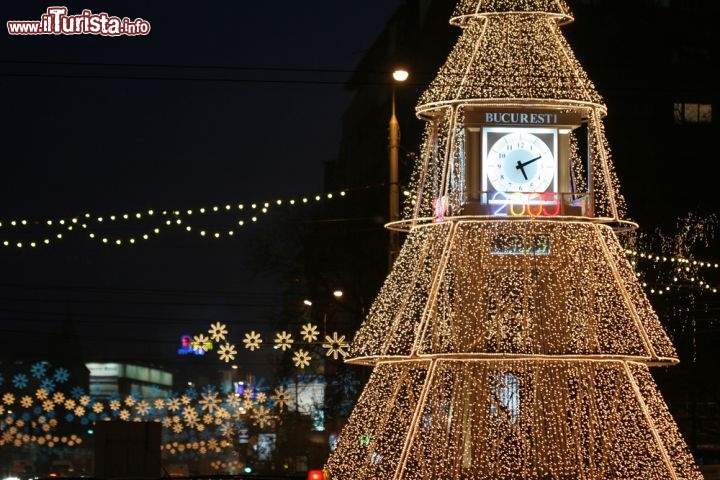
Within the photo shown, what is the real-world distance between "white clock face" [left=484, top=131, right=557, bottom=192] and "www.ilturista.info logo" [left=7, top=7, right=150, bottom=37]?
7.79 meters

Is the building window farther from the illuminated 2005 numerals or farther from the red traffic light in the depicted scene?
the red traffic light

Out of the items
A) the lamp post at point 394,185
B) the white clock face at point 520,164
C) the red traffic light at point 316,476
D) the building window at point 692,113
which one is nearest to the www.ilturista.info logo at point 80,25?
the lamp post at point 394,185

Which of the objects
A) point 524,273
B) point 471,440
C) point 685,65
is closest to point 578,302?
point 524,273

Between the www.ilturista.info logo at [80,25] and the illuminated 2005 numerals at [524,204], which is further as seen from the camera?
the www.ilturista.info logo at [80,25]

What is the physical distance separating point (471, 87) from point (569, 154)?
209 cm

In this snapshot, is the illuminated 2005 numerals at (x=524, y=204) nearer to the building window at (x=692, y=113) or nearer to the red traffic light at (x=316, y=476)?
the red traffic light at (x=316, y=476)

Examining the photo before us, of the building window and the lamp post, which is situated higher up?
the building window

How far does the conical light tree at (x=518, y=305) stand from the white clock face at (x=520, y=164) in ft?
0.08

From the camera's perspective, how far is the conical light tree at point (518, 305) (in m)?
28.6

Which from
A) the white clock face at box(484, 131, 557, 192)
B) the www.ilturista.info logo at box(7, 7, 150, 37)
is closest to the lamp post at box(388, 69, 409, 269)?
the white clock face at box(484, 131, 557, 192)

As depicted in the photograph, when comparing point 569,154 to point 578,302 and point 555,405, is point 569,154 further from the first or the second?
point 555,405

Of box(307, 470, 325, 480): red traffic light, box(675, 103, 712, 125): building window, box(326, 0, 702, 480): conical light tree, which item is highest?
box(675, 103, 712, 125): building window

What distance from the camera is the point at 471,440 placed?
28797 millimetres

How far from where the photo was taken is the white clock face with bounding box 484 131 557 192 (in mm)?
28969
